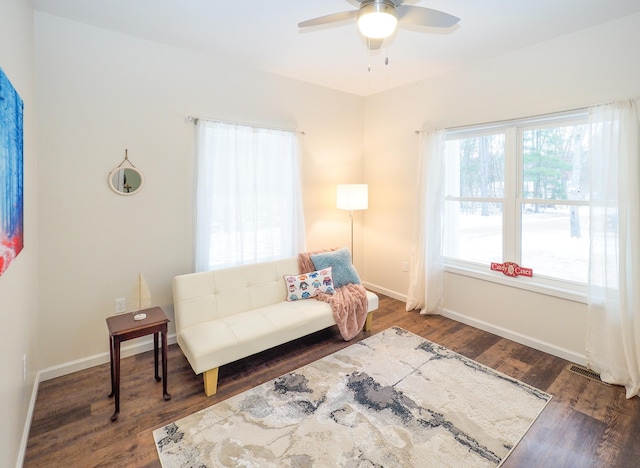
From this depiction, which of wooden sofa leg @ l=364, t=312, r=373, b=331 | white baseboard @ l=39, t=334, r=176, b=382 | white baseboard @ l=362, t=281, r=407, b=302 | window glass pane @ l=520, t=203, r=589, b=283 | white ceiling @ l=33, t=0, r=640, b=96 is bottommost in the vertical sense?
white baseboard @ l=39, t=334, r=176, b=382

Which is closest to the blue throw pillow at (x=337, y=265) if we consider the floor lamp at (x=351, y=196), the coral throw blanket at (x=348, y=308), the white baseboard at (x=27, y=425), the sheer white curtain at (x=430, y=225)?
the coral throw blanket at (x=348, y=308)

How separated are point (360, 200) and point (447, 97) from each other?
1.47 m

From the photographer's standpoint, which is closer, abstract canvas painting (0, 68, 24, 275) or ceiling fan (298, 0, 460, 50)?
abstract canvas painting (0, 68, 24, 275)

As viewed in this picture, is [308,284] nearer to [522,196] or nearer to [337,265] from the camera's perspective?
[337,265]

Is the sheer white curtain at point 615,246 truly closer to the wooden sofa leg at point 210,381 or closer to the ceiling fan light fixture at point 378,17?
the ceiling fan light fixture at point 378,17

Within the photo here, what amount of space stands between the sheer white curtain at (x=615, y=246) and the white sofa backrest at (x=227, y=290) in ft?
8.49

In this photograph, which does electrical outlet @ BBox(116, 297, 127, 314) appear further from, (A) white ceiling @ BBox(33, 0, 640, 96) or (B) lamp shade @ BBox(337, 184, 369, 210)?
(B) lamp shade @ BBox(337, 184, 369, 210)

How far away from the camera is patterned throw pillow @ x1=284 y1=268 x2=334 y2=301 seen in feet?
10.5

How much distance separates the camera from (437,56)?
3.14 m

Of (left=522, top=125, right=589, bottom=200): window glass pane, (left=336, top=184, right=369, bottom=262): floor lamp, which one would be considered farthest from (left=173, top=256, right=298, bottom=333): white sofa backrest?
(left=522, top=125, right=589, bottom=200): window glass pane

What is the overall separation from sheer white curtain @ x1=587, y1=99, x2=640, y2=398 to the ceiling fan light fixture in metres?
1.98

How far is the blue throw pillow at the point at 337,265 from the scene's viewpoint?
3.41m

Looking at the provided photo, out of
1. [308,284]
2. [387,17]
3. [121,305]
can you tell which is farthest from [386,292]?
[387,17]

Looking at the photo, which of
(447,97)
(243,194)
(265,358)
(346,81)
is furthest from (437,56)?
(265,358)
